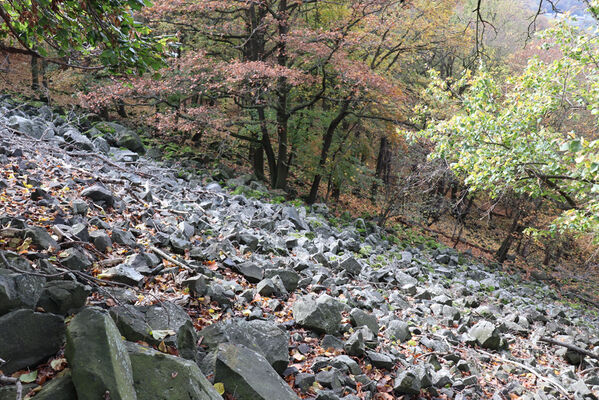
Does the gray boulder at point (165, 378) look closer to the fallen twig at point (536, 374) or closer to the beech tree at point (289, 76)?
the fallen twig at point (536, 374)

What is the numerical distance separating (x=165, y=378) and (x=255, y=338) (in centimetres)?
127

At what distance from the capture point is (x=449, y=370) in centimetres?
437

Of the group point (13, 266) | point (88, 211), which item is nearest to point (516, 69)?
point (88, 211)

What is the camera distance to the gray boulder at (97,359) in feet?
5.91

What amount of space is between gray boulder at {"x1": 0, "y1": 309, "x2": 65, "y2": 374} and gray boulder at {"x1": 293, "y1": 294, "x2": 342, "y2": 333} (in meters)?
2.33

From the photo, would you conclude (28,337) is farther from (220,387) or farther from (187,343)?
(220,387)

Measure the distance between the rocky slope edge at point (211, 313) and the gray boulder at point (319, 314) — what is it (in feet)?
0.07

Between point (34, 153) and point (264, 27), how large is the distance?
7.32m

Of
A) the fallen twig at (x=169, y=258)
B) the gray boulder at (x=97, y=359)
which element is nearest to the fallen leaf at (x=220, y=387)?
the gray boulder at (x=97, y=359)

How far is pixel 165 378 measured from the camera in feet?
6.88

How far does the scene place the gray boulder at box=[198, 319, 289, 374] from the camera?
3115mm

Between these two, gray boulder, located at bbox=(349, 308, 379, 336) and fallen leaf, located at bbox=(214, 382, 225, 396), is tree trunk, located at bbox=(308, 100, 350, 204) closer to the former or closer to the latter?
gray boulder, located at bbox=(349, 308, 379, 336)

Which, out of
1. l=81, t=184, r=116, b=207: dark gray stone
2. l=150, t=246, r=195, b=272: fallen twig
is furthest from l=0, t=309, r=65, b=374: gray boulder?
l=81, t=184, r=116, b=207: dark gray stone

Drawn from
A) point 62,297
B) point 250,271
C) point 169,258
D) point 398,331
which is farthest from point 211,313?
point 398,331
